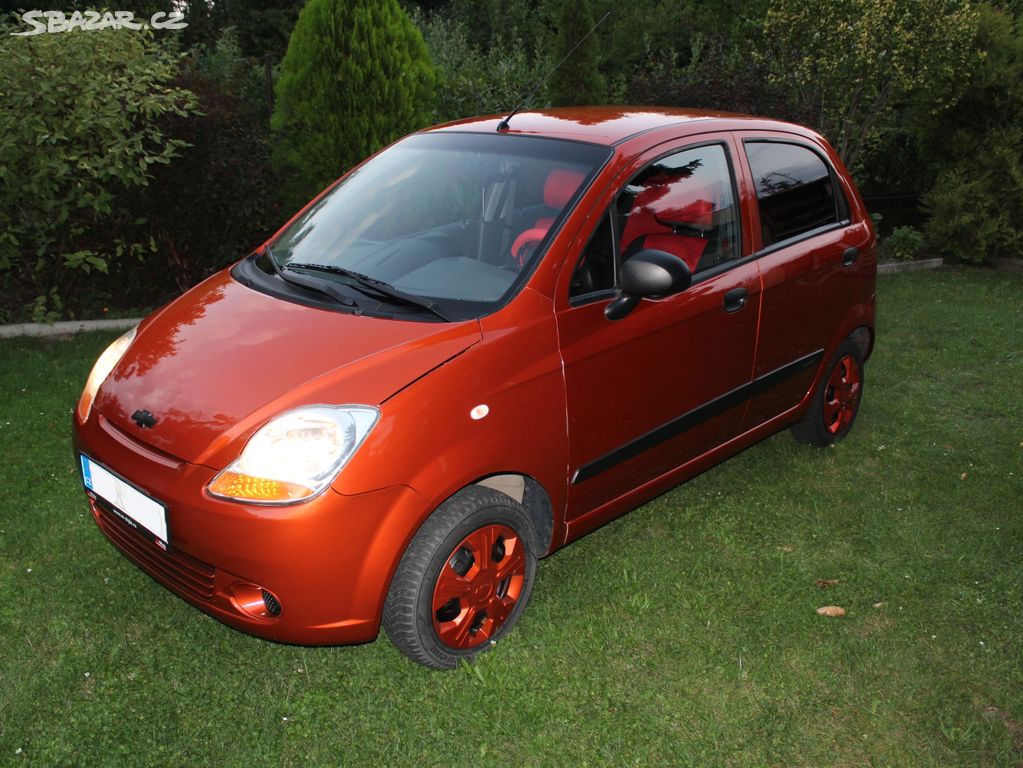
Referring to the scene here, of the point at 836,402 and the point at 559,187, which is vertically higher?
the point at 559,187

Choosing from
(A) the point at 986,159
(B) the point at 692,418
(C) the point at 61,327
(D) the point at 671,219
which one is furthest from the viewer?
(A) the point at 986,159

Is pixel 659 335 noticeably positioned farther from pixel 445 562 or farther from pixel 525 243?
pixel 445 562

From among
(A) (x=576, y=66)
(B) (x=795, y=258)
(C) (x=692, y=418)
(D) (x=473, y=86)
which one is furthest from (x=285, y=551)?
(A) (x=576, y=66)

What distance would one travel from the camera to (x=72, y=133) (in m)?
6.51

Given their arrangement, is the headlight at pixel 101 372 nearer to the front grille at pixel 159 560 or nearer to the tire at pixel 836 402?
the front grille at pixel 159 560

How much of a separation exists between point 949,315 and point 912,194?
4.80m

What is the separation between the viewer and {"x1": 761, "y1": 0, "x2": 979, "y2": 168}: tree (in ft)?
31.6

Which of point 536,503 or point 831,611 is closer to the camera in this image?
point 536,503

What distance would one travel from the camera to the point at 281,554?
268cm

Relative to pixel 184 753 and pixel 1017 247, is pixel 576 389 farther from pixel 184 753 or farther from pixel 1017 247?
pixel 1017 247

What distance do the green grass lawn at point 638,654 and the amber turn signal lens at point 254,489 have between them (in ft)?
2.59

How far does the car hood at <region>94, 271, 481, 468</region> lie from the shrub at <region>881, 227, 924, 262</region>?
9.20m

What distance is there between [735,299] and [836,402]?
1522 mm

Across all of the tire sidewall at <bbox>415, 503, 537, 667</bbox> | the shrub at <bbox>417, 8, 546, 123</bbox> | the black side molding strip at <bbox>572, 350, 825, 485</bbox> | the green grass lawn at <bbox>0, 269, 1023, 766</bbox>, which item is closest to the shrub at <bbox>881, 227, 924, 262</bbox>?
the shrub at <bbox>417, 8, 546, 123</bbox>
